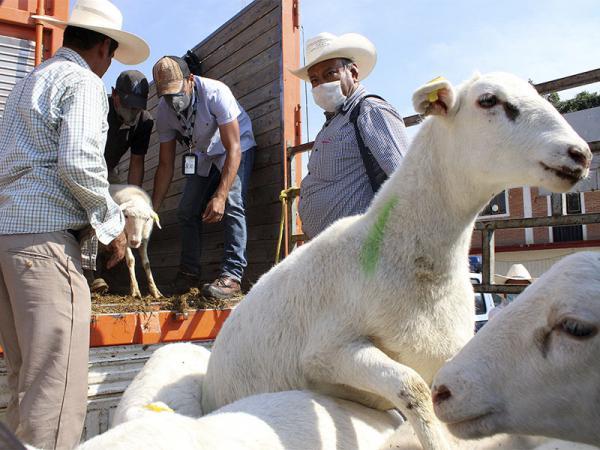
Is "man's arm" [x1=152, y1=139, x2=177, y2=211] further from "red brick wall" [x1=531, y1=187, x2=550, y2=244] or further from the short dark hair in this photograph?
"red brick wall" [x1=531, y1=187, x2=550, y2=244]

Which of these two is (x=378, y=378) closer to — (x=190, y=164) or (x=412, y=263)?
(x=412, y=263)

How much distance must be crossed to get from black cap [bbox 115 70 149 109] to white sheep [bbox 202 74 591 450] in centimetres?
358

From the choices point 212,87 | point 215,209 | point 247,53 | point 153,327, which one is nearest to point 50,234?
point 153,327

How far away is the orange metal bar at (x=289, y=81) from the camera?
16.8 feet

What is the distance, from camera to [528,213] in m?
27.6

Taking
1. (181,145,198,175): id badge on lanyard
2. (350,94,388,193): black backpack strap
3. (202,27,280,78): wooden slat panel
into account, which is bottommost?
(350,94,388,193): black backpack strap

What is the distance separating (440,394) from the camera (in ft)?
5.93

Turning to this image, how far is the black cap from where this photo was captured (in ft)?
18.1

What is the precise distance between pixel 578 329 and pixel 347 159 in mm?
1875

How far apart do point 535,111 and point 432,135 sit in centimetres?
45

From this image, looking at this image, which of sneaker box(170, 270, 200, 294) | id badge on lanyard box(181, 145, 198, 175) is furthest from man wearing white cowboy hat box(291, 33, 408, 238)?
sneaker box(170, 270, 200, 294)

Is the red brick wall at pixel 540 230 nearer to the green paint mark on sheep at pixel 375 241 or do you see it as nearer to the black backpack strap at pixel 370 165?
the black backpack strap at pixel 370 165

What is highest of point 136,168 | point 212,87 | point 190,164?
point 212,87

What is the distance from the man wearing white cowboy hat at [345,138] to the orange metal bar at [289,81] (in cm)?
129
